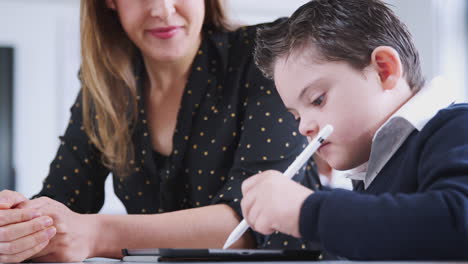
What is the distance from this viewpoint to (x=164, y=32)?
1322mm

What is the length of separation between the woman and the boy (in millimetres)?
236

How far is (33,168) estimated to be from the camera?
3381 millimetres

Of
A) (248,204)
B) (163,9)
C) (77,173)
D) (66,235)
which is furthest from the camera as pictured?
(77,173)

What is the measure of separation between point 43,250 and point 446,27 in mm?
2908

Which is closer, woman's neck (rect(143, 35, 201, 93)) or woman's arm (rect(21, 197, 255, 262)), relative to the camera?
woman's arm (rect(21, 197, 255, 262))

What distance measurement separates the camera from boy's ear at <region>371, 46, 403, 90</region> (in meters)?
0.89

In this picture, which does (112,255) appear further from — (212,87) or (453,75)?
(453,75)

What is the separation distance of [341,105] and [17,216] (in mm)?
505

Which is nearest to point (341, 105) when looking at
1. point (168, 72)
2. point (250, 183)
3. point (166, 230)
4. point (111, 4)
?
point (250, 183)

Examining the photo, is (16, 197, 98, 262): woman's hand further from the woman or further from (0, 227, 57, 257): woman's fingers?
the woman

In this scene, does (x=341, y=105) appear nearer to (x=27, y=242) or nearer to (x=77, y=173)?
(x=27, y=242)

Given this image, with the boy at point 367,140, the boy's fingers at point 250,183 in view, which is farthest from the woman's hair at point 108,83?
the boy's fingers at point 250,183

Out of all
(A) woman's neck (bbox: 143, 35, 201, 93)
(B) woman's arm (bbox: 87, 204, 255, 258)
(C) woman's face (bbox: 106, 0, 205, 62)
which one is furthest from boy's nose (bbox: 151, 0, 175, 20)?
(B) woman's arm (bbox: 87, 204, 255, 258)

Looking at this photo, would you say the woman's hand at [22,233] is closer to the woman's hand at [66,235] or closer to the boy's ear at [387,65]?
the woman's hand at [66,235]
